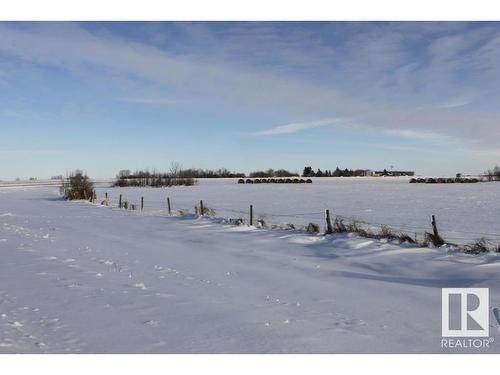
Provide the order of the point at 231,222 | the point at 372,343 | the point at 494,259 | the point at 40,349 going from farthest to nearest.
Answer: the point at 231,222 < the point at 494,259 < the point at 372,343 < the point at 40,349

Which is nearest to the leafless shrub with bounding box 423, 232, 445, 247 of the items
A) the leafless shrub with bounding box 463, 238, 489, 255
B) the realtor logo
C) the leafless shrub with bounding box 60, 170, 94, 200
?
the leafless shrub with bounding box 463, 238, 489, 255

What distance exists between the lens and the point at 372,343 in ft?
18.0

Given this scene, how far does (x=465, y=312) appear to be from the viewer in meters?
6.70

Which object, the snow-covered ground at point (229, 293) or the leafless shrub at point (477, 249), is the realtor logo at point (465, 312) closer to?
the snow-covered ground at point (229, 293)

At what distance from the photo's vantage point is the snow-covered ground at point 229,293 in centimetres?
544

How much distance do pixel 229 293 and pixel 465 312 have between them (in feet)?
12.9

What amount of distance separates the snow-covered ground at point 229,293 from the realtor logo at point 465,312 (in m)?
0.14

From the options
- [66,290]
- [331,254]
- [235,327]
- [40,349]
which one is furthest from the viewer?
[331,254]

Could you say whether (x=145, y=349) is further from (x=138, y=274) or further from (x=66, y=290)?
(x=138, y=274)

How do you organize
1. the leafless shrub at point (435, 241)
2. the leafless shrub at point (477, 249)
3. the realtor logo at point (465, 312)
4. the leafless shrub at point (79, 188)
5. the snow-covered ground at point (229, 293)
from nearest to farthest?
the snow-covered ground at point (229, 293) < the realtor logo at point (465, 312) < the leafless shrub at point (477, 249) < the leafless shrub at point (435, 241) < the leafless shrub at point (79, 188)

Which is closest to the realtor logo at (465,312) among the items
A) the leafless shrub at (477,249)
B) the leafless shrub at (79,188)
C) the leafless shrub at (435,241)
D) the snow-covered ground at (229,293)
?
the snow-covered ground at (229,293)

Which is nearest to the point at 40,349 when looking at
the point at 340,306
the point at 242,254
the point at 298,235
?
the point at 340,306

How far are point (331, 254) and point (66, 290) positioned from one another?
23.1 feet

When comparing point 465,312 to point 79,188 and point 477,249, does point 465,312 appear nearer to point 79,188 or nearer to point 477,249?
point 477,249
